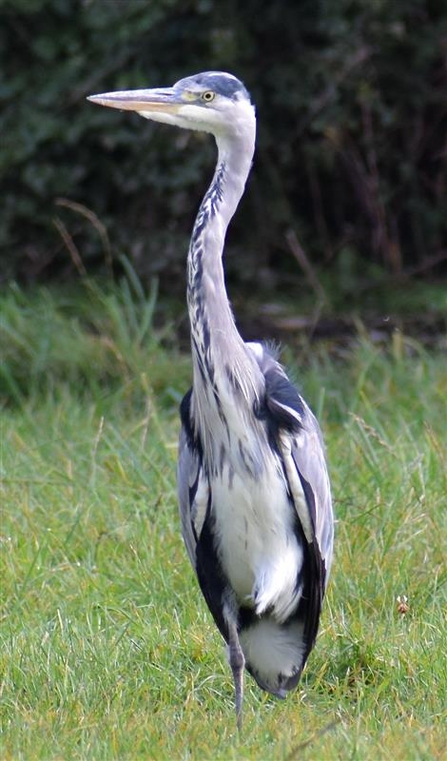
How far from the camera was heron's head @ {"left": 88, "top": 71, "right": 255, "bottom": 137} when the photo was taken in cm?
419

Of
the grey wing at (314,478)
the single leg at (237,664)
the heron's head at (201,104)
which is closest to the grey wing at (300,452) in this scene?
the grey wing at (314,478)

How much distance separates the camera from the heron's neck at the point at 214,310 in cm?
403

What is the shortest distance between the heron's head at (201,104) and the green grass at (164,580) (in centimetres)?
164

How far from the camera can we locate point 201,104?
4211 millimetres

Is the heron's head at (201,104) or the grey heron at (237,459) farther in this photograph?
the heron's head at (201,104)

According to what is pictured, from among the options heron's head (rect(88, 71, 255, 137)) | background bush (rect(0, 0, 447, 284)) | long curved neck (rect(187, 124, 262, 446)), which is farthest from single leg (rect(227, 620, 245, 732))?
background bush (rect(0, 0, 447, 284))

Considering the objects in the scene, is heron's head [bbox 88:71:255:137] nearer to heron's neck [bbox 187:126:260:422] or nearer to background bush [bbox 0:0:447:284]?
heron's neck [bbox 187:126:260:422]

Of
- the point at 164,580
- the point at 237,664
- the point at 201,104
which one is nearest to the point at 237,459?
the point at 237,664

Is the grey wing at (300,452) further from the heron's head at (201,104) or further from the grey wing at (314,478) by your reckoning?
the heron's head at (201,104)

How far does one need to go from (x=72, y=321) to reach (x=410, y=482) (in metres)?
2.84

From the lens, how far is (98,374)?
7.46 metres

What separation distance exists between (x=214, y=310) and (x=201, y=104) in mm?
653

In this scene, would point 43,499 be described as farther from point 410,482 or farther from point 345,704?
point 345,704

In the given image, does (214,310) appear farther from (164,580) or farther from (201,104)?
(164,580)
